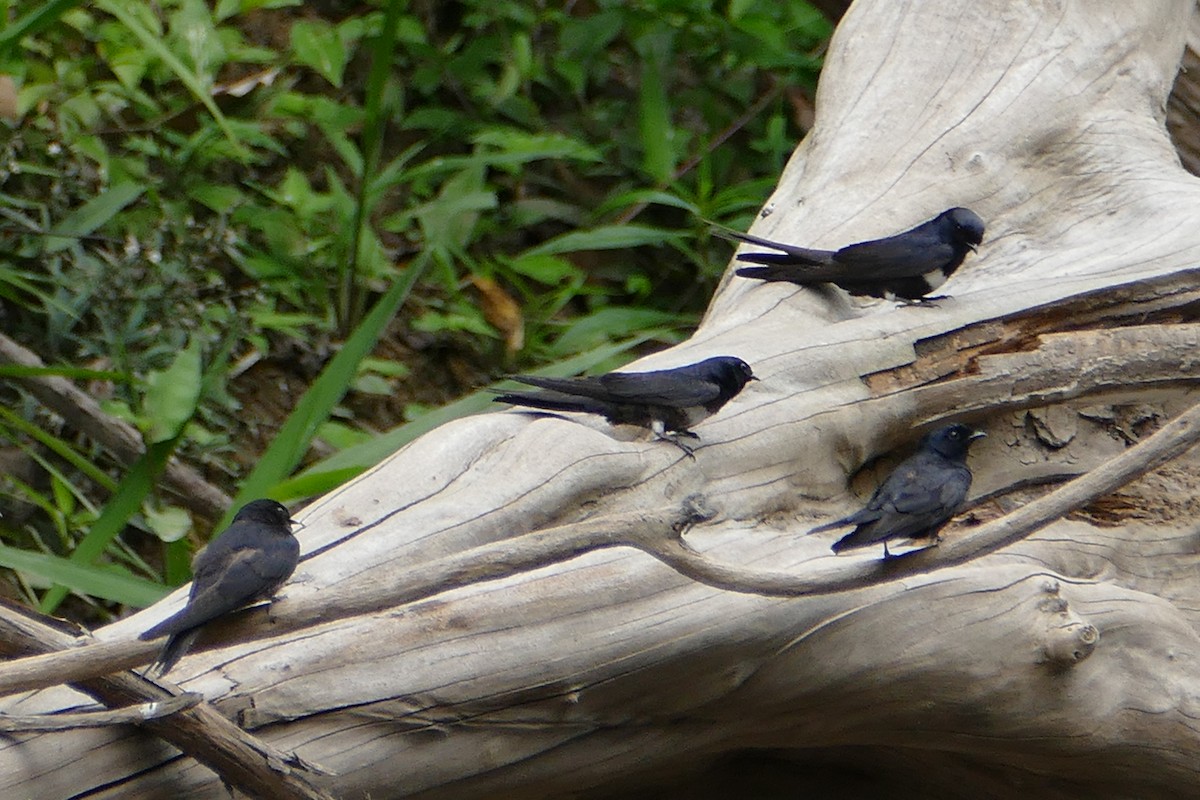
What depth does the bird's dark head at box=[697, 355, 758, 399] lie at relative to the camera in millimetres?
2857

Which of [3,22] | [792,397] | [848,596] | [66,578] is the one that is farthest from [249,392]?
[848,596]

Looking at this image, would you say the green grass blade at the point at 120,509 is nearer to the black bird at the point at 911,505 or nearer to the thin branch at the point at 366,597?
the thin branch at the point at 366,597

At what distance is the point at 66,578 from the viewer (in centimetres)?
285

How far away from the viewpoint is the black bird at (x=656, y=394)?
9.17ft

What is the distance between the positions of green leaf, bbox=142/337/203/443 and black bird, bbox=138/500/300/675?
1199 mm

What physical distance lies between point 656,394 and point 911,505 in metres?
0.53

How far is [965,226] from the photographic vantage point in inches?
136

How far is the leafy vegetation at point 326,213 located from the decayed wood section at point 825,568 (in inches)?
31.7

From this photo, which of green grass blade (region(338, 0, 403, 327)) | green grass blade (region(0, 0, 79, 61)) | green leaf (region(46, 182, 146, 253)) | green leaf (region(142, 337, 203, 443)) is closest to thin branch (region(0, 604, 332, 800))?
green leaf (region(142, 337, 203, 443))

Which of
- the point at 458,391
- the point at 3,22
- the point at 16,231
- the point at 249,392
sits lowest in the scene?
the point at 458,391

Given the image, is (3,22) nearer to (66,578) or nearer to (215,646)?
(66,578)

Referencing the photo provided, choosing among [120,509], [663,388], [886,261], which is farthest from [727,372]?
[120,509]

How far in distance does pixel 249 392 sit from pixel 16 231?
0.93 meters

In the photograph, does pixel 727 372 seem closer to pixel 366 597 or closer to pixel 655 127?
pixel 366 597
